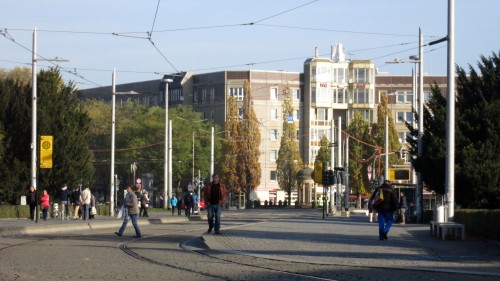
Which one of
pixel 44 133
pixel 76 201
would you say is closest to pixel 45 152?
pixel 76 201

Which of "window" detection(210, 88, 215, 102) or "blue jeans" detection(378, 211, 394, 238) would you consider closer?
"blue jeans" detection(378, 211, 394, 238)

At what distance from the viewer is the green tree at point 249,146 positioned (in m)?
114

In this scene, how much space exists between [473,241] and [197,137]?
293 feet

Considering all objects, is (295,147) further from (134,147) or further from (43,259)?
(43,259)

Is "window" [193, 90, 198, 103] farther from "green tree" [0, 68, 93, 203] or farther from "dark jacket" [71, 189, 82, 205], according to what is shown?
"dark jacket" [71, 189, 82, 205]

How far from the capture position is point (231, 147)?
114188mm

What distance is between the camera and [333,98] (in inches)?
5162

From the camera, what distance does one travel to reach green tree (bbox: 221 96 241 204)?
4473 inches

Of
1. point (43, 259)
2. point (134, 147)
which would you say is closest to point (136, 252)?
point (43, 259)

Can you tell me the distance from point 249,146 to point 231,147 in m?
2.04

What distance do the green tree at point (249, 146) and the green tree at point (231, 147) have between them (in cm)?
58

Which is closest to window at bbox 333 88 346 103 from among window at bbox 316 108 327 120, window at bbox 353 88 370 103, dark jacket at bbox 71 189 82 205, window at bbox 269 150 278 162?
window at bbox 353 88 370 103

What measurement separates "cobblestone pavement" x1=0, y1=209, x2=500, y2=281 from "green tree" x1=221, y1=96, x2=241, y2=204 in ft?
273

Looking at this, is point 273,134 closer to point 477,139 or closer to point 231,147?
point 231,147
